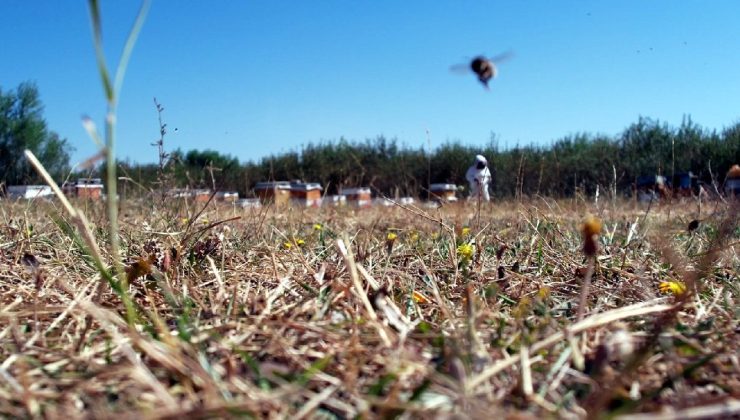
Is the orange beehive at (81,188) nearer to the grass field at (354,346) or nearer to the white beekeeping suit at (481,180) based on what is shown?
the grass field at (354,346)

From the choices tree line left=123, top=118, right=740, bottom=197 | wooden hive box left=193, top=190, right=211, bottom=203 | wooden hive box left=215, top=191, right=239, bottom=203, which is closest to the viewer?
wooden hive box left=193, top=190, right=211, bottom=203

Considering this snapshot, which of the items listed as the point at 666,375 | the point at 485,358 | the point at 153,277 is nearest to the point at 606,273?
the point at 666,375

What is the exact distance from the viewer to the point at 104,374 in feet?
3.45

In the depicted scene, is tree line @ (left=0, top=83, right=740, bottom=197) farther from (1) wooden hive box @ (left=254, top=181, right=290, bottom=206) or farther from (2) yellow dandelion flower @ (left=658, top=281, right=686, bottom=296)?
(2) yellow dandelion flower @ (left=658, top=281, right=686, bottom=296)

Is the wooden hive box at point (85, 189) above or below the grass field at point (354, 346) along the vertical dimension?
above

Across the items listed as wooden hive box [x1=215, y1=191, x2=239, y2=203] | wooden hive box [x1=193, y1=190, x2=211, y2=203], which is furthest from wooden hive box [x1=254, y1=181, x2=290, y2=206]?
wooden hive box [x1=193, y1=190, x2=211, y2=203]

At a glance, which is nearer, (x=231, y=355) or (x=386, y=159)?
(x=231, y=355)

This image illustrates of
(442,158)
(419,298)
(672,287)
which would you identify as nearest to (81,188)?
(419,298)

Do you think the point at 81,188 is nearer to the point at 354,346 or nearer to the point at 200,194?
the point at 200,194

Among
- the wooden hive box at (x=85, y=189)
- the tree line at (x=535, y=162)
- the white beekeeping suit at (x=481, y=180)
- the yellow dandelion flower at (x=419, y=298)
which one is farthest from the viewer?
the tree line at (x=535, y=162)

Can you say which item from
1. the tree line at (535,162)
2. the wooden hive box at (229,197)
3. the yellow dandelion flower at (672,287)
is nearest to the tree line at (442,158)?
the tree line at (535,162)

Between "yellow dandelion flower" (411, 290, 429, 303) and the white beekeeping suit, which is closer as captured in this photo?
"yellow dandelion flower" (411, 290, 429, 303)

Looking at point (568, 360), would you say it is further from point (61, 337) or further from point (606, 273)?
point (606, 273)

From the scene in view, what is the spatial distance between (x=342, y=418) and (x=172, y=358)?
286 millimetres
